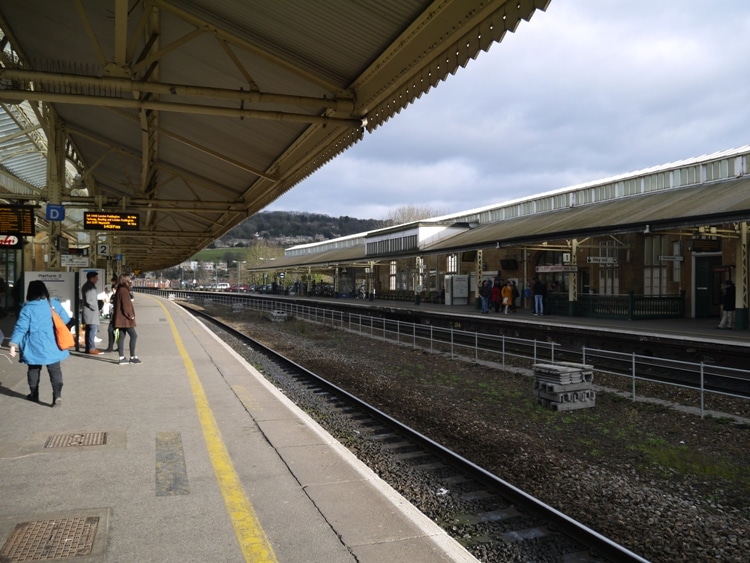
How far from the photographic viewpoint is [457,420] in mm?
9156

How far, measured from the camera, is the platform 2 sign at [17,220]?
12.4 metres

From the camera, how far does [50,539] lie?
3.63 metres

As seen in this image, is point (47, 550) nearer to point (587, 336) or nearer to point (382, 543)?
point (382, 543)

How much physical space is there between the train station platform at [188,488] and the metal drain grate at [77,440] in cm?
2

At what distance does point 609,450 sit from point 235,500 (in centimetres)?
523

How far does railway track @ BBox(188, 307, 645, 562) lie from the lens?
4.57 m

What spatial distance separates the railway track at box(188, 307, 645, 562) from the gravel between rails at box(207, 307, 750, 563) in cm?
26

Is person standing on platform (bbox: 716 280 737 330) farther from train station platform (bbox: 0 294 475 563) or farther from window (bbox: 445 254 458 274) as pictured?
window (bbox: 445 254 458 274)

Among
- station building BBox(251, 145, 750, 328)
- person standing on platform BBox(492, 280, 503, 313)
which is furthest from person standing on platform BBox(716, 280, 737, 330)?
person standing on platform BBox(492, 280, 503, 313)

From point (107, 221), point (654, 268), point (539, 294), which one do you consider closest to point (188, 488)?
point (107, 221)

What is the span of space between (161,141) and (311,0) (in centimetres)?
815

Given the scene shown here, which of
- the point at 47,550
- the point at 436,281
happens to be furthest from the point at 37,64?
the point at 436,281

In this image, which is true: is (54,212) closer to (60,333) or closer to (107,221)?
(107,221)

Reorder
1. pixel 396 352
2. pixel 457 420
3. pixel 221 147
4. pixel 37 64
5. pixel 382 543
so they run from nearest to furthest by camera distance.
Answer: pixel 382 543 < pixel 457 420 < pixel 37 64 < pixel 221 147 < pixel 396 352
